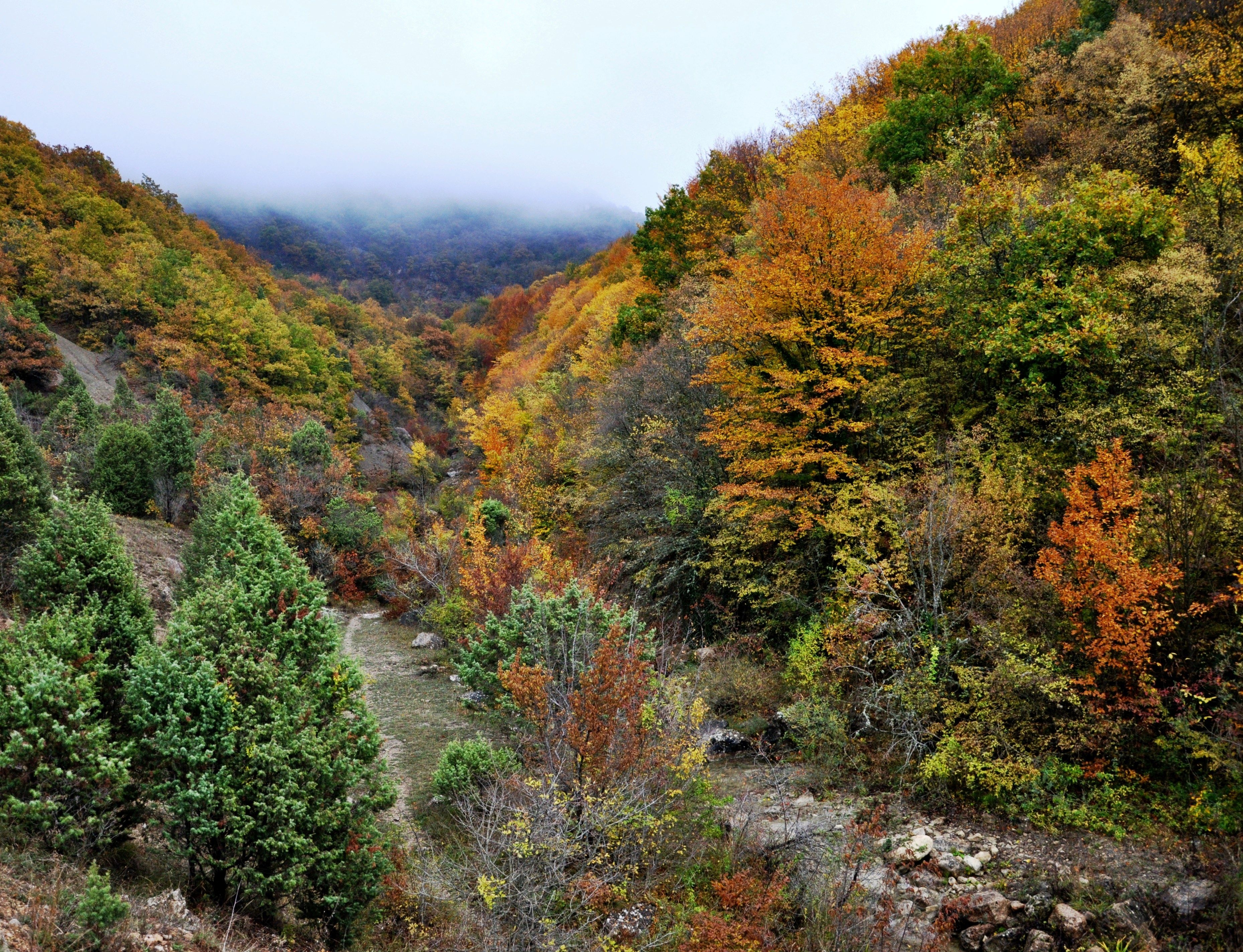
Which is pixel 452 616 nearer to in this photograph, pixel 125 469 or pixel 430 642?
pixel 430 642

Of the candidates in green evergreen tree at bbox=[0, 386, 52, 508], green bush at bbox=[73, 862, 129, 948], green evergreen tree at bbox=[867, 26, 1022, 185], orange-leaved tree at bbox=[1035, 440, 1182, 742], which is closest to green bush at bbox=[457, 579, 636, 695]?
green bush at bbox=[73, 862, 129, 948]

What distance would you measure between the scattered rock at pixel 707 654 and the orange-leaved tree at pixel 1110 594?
29.1 feet

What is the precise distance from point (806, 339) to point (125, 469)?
2818cm

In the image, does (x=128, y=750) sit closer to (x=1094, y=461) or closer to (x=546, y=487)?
(x=1094, y=461)

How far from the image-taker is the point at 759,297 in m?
16.5

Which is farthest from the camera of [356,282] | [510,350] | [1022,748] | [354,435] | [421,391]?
[356,282]

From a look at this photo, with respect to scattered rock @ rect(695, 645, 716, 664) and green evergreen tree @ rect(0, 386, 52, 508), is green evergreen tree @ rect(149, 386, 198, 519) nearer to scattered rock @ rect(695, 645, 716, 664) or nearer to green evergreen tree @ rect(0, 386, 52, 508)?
green evergreen tree @ rect(0, 386, 52, 508)

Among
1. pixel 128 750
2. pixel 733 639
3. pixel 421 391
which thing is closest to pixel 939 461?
pixel 733 639

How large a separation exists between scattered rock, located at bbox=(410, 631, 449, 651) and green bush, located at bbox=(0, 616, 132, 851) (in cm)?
1709

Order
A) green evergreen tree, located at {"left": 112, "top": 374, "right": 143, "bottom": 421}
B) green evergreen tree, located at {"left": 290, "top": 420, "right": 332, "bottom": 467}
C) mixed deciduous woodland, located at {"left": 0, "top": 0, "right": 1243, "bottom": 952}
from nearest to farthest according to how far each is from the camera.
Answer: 1. mixed deciduous woodland, located at {"left": 0, "top": 0, "right": 1243, "bottom": 952}
2. green evergreen tree, located at {"left": 112, "top": 374, "right": 143, "bottom": 421}
3. green evergreen tree, located at {"left": 290, "top": 420, "right": 332, "bottom": 467}

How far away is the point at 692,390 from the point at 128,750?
18633 millimetres

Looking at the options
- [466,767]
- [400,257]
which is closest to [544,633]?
[466,767]

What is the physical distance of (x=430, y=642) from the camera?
82.2ft

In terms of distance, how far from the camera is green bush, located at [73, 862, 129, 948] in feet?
18.0
